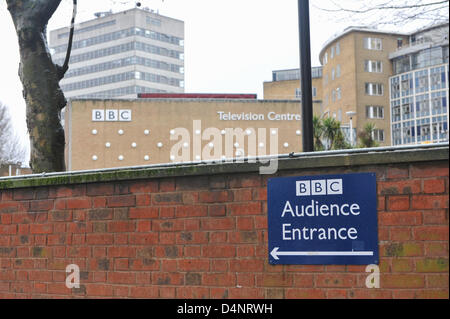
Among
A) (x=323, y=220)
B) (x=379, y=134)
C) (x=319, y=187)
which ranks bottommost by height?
(x=323, y=220)

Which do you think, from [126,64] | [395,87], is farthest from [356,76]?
[126,64]

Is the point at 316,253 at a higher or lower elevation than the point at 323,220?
lower

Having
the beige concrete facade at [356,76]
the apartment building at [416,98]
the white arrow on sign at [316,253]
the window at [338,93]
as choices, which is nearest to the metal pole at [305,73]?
the white arrow on sign at [316,253]

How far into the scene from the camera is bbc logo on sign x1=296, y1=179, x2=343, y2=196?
466 cm

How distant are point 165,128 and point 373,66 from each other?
116ft

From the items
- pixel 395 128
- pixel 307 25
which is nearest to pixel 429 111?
pixel 395 128

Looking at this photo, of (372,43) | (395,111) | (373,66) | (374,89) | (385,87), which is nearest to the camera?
(372,43)

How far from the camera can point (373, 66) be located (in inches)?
3253

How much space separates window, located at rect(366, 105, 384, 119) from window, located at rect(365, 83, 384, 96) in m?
1.88

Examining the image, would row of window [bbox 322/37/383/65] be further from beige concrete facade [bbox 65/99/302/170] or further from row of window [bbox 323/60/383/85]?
beige concrete facade [bbox 65/99/302/170]

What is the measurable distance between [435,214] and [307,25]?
2.53 m

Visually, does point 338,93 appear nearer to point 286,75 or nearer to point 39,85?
point 286,75

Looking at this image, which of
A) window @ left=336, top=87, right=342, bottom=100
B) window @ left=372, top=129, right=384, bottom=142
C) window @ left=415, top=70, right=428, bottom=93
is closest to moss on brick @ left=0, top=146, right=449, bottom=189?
window @ left=336, top=87, right=342, bottom=100
